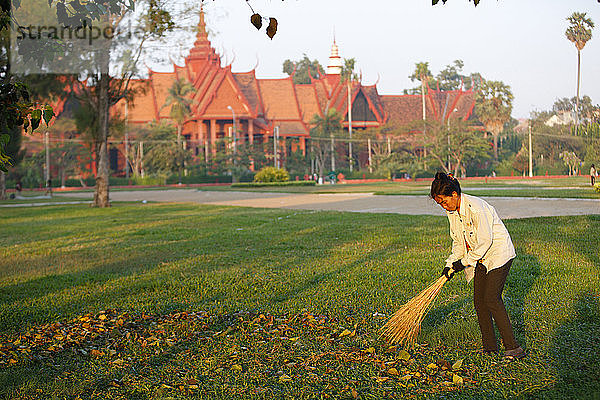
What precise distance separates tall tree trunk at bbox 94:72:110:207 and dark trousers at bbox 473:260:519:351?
19723 mm

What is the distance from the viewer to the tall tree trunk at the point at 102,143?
71.4 feet

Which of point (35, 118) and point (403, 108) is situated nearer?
point (35, 118)

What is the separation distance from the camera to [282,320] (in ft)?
17.8

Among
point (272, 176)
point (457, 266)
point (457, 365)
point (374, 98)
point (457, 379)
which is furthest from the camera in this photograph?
point (374, 98)

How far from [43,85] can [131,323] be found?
1608 centimetres

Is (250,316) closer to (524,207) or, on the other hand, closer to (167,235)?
(167,235)

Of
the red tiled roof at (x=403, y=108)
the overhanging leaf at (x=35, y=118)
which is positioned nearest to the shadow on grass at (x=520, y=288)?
the overhanging leaf at (x=35, y=118)

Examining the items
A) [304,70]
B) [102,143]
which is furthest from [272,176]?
[304,70]

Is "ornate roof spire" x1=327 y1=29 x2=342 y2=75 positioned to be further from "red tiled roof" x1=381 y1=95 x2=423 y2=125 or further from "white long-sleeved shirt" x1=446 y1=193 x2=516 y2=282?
"white long-sleeved shirt" x1=446 y1=193 x2=516 y2=282

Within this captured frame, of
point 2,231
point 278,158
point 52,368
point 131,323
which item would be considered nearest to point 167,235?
point 2,231

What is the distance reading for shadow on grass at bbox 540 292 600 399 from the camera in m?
Result: 3.67

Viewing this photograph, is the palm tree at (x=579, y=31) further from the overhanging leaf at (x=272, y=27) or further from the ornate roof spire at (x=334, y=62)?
the overhanging leaf at (x=272, y=27)

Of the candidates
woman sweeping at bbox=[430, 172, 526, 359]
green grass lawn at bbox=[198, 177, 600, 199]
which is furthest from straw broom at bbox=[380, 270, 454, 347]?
green grass lawn at bbox=[198, 177, 600, 199]

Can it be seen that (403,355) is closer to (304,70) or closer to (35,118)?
(35,118)
